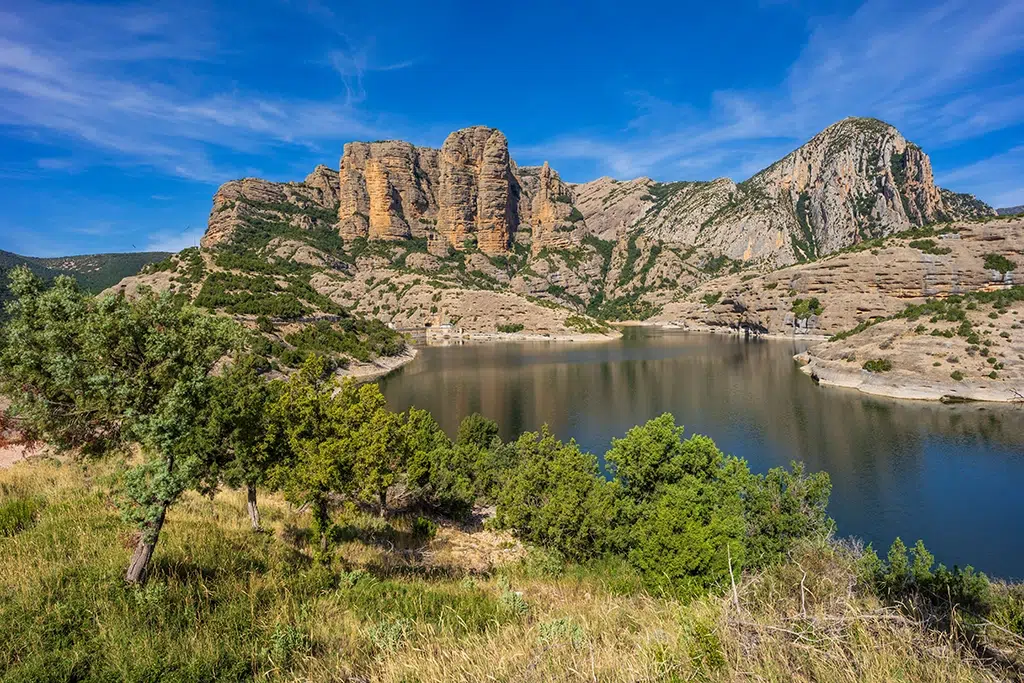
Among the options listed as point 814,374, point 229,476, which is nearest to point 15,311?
point 229,476

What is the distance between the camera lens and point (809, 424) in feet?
145

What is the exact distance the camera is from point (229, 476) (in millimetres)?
10273

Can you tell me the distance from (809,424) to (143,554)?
1981 inches

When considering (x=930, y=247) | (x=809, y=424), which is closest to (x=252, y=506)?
(x=809, y=424)

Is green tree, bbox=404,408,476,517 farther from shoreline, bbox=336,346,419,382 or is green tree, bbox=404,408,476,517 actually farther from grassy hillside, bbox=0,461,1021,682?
shoreline, bbox=336,346,419,382

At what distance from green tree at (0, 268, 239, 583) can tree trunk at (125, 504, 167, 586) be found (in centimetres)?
2

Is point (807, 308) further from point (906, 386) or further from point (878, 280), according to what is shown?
A: point (906, 386)

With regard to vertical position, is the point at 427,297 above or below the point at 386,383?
above

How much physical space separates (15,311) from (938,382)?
7314 cm

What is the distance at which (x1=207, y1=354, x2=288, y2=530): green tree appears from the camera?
30.7 feet

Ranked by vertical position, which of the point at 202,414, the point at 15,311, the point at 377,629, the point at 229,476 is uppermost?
the point at 15,311

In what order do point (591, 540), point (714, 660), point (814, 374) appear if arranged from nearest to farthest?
point (714, 660)
point (591, 540)
point (814, 374)

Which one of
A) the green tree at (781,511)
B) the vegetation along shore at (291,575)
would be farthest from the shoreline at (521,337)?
the vegetation along shore at (291,575)

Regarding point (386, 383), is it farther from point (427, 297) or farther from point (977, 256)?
point (977, 256)
